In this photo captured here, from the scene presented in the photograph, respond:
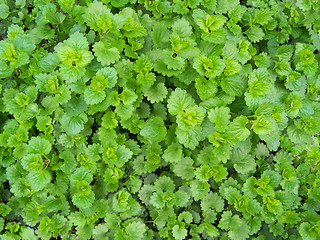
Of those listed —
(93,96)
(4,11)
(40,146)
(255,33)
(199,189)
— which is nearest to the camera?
(93,96)

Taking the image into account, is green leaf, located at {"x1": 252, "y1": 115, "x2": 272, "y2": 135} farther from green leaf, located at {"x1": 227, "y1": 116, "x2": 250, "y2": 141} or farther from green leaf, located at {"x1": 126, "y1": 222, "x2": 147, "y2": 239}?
green leaf, located at {"x1": 126, "y1": 222, "x2": 147, "y2": 239}

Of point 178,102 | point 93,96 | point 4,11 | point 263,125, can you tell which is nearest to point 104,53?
point 93,96

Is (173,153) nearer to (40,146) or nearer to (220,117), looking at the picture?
(220,117)

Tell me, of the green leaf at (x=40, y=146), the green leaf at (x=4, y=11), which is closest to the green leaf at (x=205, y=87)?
the green leaf at (x=40, y=146)

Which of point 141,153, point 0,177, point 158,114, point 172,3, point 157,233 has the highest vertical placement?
point 172,3

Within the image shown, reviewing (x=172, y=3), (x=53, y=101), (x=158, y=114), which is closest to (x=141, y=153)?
(x=158, y=114)

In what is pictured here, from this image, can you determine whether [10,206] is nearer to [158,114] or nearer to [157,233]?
[157,233]

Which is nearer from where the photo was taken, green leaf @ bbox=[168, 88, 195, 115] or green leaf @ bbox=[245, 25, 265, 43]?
green leaf @ bbox=[168, 88, 195, 115]

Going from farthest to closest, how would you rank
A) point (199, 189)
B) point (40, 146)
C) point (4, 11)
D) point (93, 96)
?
point (4, 11)
point (199, 189)
point (40, 146)
point (93, 96)

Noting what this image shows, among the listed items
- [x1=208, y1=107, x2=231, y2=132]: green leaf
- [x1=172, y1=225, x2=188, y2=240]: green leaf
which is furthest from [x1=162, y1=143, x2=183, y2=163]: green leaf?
[x1=172, y1=225, x2=188, y2=240]: green leaf
